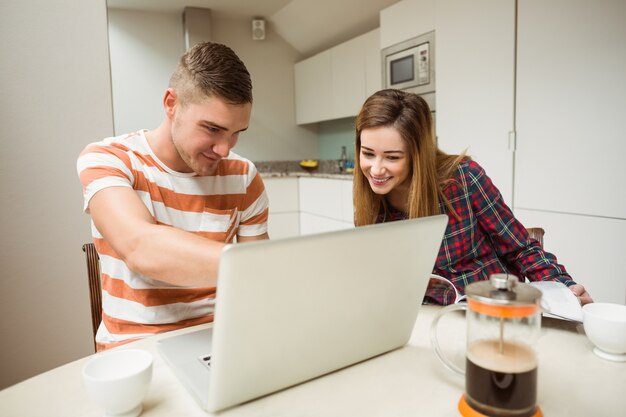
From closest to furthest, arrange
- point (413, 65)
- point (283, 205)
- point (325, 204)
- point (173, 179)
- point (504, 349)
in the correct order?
point (504, 349) < point (173, 179) < point (413, 65) < point (325, 204) < point (283, 205)

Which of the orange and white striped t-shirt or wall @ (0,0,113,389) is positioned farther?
wall @ (0,0,113,389)

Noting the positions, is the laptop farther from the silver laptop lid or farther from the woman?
the woman

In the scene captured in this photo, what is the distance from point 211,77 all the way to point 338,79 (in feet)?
11.6

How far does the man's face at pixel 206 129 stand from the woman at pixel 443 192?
0.44m

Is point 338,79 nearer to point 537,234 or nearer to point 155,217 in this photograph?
point 537,234

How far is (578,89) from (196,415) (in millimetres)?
2186

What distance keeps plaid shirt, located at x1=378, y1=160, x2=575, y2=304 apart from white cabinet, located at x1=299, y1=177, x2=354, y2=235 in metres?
2.21

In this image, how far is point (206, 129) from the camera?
111cm

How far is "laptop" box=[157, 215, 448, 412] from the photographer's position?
20.6 inches

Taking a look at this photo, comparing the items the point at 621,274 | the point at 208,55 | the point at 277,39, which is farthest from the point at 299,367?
the point at 277,39

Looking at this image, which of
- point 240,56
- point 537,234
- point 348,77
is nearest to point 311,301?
point 537,234

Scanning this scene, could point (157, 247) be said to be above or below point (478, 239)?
above

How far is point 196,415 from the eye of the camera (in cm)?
61

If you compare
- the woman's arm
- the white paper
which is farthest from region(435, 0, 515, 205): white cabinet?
the white paper
